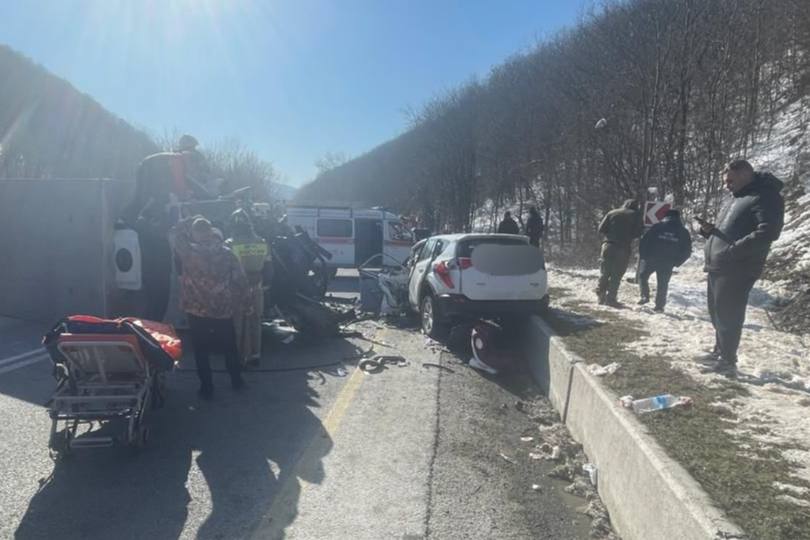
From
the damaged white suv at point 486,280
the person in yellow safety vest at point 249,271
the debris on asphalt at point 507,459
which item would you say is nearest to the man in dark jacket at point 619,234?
the damaged white suv at point 486,280

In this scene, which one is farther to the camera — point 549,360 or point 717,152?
point 717,152

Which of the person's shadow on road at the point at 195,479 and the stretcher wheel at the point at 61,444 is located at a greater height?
the stretcher wheel at the point at 61,444

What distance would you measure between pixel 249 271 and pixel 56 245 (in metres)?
3.56

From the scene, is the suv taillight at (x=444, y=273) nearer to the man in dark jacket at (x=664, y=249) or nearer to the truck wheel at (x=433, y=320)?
the truck wheel at (x=433, y=320)

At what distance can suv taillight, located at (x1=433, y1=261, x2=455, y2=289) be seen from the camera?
8.65 m

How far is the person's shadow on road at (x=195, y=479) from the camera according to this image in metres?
3.47

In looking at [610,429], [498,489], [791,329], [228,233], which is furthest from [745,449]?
[228,233]

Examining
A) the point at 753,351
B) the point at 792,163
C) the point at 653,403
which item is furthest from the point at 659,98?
the point at 653,403

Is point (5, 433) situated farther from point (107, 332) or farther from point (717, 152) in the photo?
point (717, 152)

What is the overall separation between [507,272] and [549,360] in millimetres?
2048

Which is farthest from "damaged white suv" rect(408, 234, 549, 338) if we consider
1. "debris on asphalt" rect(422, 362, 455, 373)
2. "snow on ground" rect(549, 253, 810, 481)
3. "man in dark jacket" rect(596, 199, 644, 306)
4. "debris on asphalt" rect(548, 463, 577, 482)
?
"debris on asphalt" rect(548, 463, 577, 482)

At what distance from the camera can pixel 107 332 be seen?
4.33 metres

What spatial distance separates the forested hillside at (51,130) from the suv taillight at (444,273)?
33981mm

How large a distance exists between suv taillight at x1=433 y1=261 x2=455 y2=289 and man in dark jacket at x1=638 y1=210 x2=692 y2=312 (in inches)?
129
